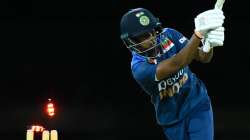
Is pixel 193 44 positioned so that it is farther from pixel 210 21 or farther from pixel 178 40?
pixel 178 40

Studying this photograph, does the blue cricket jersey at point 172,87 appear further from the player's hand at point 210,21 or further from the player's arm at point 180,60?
the player's hand at point 210,21

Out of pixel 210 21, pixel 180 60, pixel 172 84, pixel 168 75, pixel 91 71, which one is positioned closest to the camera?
pixel 210 21

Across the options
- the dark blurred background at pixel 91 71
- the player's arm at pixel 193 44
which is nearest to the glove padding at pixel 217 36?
the player's arm at pixel 193 44

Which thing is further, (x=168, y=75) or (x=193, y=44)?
(x=168, y=75)

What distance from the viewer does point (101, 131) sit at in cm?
596

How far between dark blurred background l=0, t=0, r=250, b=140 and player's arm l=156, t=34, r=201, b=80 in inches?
127

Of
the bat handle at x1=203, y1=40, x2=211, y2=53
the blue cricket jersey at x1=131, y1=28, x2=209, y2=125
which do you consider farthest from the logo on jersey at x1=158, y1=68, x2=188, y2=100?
the bat handle at x1=203, y1=40, x2=211, y2=53

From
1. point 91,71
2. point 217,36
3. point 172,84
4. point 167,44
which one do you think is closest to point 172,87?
point 172,84

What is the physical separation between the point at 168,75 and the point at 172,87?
204mm

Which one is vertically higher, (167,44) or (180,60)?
(167,44)

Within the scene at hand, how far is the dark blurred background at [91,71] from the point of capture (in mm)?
5941

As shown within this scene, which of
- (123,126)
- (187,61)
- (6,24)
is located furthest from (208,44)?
(6,24)

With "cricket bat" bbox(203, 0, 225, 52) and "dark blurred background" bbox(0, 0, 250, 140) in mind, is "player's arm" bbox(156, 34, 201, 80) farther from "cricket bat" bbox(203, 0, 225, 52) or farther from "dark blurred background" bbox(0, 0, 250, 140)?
"dark blurred background" bbox(0, 0, 250, 140)

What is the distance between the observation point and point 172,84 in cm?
286
